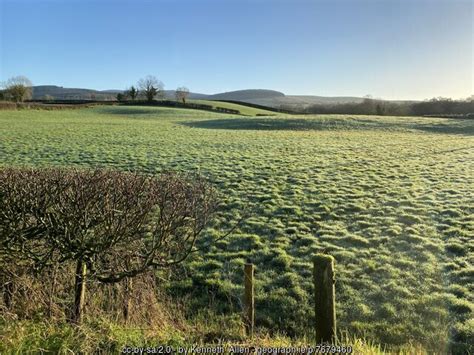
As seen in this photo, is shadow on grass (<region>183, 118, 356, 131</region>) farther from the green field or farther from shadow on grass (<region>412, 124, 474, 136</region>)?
the green field

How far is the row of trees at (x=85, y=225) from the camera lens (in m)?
4.91

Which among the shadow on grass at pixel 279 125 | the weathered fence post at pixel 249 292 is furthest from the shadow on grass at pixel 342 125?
the weathered fence post at pixel 249 292

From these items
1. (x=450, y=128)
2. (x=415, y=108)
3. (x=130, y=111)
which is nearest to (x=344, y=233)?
(x=450, y=128)

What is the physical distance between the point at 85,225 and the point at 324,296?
306 cm

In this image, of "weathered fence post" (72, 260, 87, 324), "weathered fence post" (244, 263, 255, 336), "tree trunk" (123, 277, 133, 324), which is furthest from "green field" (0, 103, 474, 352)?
"weathered fence post" (72, 260, 87, 324)

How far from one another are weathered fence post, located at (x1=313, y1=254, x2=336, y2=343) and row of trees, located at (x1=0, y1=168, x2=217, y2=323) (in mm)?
1791

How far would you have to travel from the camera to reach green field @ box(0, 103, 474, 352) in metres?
6.72

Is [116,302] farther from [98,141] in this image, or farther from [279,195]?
[98,141]

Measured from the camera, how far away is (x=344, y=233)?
10258mm

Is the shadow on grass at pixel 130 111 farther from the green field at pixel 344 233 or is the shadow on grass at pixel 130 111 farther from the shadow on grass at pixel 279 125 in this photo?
the green field at pixel 344 233

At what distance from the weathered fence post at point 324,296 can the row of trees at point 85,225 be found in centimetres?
179

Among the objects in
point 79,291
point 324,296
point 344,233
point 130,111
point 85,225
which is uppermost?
point 130,111

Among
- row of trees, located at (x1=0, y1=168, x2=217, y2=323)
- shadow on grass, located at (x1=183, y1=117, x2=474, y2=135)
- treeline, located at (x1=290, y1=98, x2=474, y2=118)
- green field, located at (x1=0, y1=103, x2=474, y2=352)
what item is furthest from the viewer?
treeline, located at (x1=290, y1=98, x2=474, y2=118)

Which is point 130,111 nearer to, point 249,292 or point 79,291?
point 79,291
